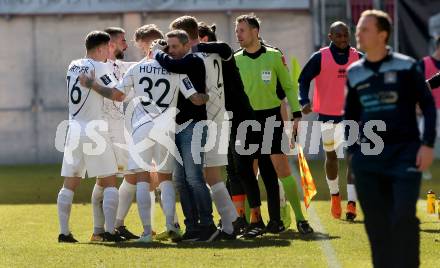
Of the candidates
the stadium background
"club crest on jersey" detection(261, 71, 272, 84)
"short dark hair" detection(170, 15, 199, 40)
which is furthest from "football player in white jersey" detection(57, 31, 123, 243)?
the stadium background

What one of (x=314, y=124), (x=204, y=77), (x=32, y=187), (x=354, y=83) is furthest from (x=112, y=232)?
(x=314, y=124)

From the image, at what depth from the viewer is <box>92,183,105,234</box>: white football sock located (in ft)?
42.0

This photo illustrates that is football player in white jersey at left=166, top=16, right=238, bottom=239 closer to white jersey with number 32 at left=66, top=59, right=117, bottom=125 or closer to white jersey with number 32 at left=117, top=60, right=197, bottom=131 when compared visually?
white jersey with number 32 at left=117, top=60, right=197, bottom=131

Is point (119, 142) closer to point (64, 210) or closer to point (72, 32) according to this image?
point (64, 210)

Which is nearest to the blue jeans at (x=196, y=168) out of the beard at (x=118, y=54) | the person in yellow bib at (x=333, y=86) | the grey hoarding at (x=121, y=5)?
the beard at (x=118, y=54)

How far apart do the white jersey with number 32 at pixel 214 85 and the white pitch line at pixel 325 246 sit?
1525 mm

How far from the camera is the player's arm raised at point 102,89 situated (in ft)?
39.4

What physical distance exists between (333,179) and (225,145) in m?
2.61

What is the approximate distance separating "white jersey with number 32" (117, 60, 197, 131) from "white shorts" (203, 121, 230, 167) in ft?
1.50

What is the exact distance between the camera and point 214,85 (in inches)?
480

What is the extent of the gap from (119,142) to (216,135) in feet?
3.80

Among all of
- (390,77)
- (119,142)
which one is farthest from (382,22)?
(119,142)

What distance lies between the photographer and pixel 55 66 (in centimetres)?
2662

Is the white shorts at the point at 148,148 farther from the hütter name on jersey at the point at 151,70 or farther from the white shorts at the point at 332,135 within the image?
the white shorts at the point at 332,135
